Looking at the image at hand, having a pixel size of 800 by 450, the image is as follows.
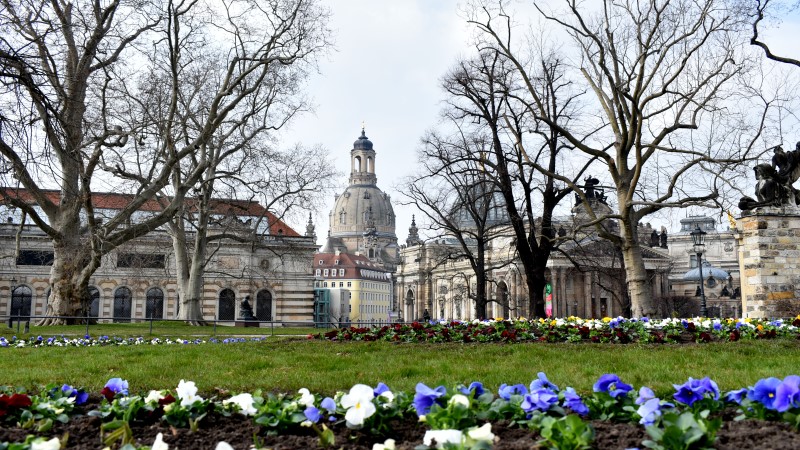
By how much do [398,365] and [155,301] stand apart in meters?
44.4

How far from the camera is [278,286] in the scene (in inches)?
2031

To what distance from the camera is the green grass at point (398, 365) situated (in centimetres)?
725

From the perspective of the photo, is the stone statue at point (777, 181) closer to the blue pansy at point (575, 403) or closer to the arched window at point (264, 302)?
the blue pansy at point (575, 403)

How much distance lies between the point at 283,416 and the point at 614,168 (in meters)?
17.3

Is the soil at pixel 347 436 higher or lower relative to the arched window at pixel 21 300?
lower

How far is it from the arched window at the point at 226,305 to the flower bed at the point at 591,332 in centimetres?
3772

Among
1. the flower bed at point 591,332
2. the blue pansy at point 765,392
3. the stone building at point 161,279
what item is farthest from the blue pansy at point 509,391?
the stone building at point 161,279

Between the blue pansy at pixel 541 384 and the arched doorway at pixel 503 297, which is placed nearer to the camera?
the blue pansy at pixel 541 384

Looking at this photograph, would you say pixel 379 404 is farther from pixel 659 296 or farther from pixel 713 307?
pixel 713 307

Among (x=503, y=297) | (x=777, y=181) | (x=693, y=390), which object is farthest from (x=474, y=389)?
(x=503, y=297)

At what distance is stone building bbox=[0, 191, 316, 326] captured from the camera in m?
45.9

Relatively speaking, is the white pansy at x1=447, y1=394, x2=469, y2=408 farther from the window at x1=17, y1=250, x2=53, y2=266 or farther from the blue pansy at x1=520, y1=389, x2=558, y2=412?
the window at x1=17, y1=250, x2=53, y2=266

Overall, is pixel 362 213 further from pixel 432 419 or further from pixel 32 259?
pixel 432 419

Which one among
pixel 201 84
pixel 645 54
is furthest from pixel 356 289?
pixel 645 54
